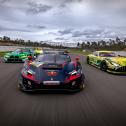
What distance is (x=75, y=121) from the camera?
3979 mm

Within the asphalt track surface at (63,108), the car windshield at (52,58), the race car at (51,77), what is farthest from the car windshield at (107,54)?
the asphalt track surface at (63,108)

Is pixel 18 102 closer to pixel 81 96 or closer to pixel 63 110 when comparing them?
pixel 63 110

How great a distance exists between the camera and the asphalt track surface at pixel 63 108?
3.96m

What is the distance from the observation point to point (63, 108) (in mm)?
4812

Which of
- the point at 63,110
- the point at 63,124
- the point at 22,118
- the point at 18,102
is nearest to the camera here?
the point at 63,124

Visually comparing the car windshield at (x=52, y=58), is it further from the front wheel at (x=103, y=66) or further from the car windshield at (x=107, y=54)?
the car windshield at (x=107, y=54)

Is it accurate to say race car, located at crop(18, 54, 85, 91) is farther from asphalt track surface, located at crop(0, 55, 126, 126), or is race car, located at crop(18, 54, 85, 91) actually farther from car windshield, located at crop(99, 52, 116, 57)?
car windshield, located at crop(99, 52, 116, 57)

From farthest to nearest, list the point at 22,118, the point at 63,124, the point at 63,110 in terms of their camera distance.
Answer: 1. the point at 63,110
2. the point at 22,118
3. the point at 63,124

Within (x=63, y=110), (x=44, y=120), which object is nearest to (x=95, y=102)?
(x=63, y=110)

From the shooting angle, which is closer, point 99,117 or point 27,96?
point 99,117

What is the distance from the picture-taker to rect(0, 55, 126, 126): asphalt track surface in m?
3.96

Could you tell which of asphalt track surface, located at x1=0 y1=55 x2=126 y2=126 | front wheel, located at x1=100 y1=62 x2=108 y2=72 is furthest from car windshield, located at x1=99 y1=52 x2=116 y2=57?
asphalt track surface, located at x1=0 y1=55 x2=126 y2=126

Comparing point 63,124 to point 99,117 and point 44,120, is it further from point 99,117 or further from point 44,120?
point 99,117

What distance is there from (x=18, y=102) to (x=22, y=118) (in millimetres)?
1231
